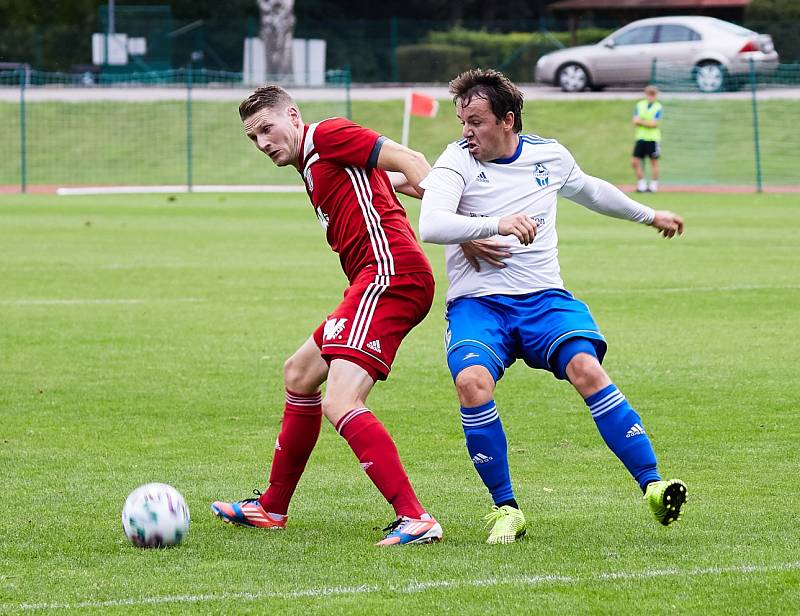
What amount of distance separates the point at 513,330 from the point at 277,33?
4119 centimetres

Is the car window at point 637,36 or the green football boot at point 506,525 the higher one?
the car window at point 637,36

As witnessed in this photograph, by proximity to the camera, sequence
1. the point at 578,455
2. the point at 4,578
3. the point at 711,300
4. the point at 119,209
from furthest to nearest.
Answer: the point at 119,209 < the point at 711,300 < the point at 578,455 < the point at 4,578

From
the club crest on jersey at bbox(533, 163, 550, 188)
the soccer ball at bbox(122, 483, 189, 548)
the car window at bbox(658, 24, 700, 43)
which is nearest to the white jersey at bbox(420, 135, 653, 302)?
the club crest on jersey at bbox(533, 163, 550, 188)

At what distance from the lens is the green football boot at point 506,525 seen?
5.62 m

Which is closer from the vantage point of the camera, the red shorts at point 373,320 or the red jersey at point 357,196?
the red shorts at point 373,320

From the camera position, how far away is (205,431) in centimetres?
818

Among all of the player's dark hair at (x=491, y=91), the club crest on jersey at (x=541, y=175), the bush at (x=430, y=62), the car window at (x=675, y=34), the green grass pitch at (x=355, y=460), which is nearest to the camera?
the green grass pitch at (x=355, y=460)

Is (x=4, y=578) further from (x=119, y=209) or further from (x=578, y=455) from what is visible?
(x=119, y=209)

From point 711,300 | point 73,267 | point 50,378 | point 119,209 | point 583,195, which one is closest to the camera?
point 583,195

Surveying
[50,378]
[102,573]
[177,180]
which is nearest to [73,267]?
[50,378]

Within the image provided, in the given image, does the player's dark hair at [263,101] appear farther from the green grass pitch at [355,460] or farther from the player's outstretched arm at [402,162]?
the green grass pitch at [355,460]

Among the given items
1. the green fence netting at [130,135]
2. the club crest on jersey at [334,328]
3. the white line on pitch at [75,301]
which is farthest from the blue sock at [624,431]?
the green fence netting at [130,135]

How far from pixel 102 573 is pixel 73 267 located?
1249cm

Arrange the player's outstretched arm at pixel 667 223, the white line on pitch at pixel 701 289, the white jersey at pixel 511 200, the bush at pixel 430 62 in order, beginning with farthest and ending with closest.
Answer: the bush at pixel 430 62 < the white line on pitch at pixel 701 289 < the player's outstretched arm at pixel 667 223 < the white jersey at pixel 511 200
